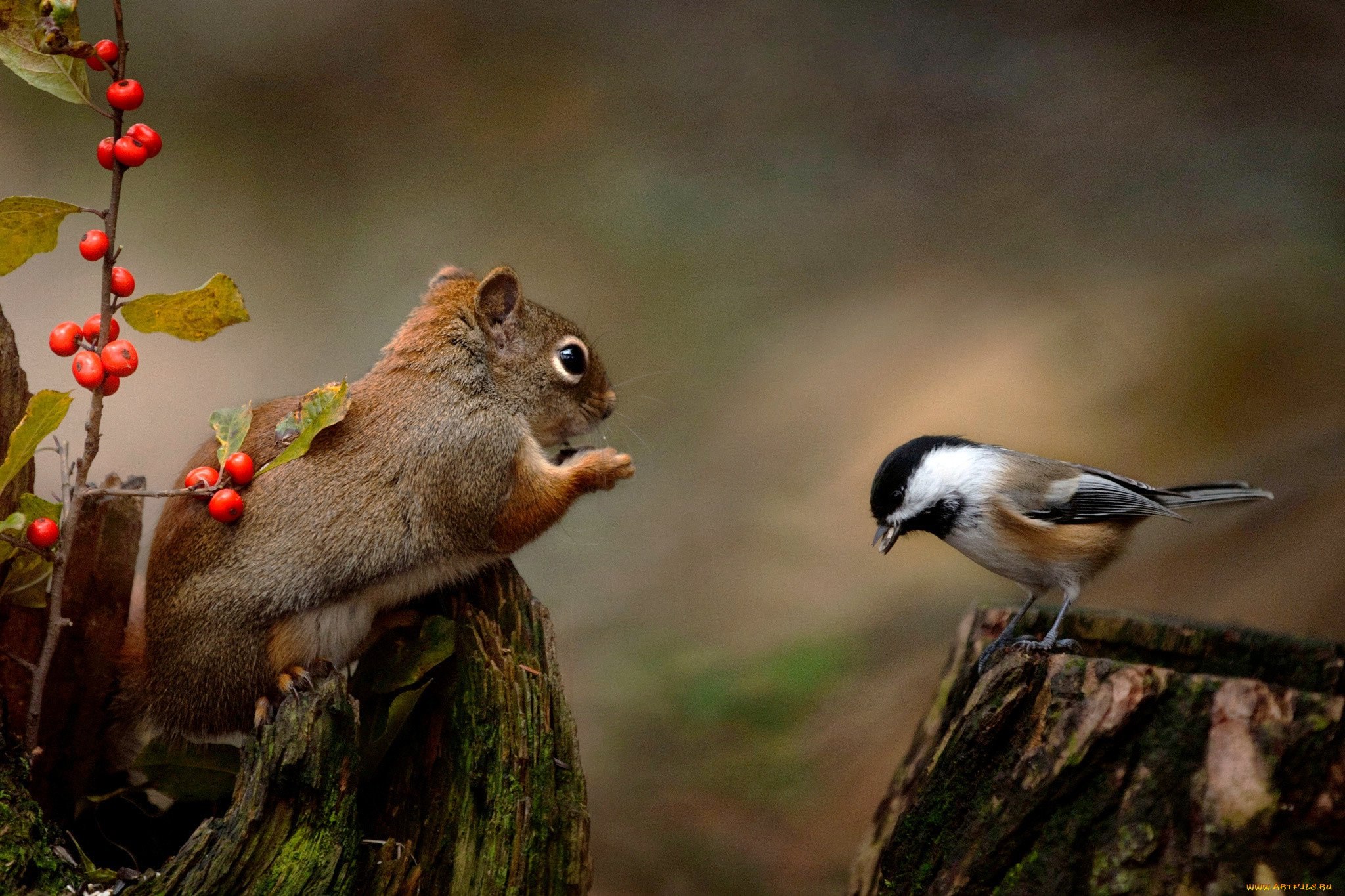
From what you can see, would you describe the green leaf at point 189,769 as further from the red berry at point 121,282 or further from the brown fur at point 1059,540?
the brown fur at point 1059,540

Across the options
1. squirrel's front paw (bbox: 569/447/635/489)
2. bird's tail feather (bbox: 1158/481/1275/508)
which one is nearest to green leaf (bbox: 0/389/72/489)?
squirrel's front paw (bbox: 569/447/635/489)

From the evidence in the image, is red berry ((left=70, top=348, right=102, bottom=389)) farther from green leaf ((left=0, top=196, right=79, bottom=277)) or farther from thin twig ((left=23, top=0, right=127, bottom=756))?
green leaf ((left=0, top=196, right=79, bottom=277))

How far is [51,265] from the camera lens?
291 centimetres

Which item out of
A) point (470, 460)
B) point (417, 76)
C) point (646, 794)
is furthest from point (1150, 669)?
point (417, 76)

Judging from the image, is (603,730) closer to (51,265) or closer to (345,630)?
(345,630)

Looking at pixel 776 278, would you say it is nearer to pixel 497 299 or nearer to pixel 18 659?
pixel 497 299

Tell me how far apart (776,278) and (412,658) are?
81.2 inches

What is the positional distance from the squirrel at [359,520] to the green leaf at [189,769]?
0.03 metres

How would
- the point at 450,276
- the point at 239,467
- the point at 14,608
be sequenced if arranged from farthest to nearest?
1. the point at 450,276
2. the point at 14,608
3. the point at 239,467

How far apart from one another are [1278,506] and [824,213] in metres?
1.59

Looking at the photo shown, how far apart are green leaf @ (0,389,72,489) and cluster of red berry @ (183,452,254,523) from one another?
0.21m

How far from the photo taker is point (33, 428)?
1.30 meters

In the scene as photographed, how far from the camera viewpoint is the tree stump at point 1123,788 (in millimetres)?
1195

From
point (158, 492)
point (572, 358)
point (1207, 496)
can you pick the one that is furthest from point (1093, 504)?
point (158, 492)
